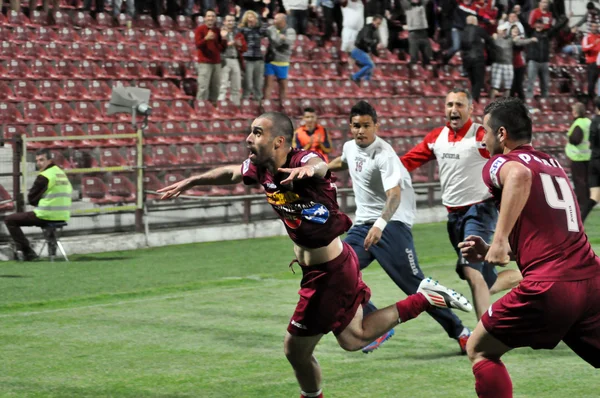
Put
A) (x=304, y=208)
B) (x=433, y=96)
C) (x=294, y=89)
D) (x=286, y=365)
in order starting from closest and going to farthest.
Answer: (x=304, y=208) < (x=286, y=365) < (x=294, y=89) < (x=433, y=96)

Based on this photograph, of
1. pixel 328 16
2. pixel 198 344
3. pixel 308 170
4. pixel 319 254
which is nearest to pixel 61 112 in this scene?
pixel 328 16

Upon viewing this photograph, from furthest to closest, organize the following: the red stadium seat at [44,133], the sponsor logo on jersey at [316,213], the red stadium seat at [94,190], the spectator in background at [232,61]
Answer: the spectator in background at [232,61]
the red stadium seat at [44,133]
the red stadium seat at [94,190]
the sponsor logo on jersey at [316,213]

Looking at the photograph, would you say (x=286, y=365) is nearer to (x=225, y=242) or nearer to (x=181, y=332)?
(x=181, y=332)

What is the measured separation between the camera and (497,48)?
85.1 feet

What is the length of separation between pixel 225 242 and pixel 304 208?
11707 mm

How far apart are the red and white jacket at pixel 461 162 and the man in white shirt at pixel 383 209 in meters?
0.35

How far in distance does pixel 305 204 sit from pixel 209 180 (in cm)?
86

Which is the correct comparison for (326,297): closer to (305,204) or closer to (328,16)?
(305,204)

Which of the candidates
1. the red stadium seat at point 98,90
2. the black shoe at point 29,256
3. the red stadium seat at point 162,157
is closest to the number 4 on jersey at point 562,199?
the black shoe at point 29,256

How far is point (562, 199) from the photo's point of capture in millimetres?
5539

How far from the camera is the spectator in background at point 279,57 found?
22.0m

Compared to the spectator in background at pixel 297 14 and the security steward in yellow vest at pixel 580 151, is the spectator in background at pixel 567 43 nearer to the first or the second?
the spectator in background at pixel 297 14

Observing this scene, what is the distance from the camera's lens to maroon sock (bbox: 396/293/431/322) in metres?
7.10

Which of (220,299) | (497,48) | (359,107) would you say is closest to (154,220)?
(220,299)
